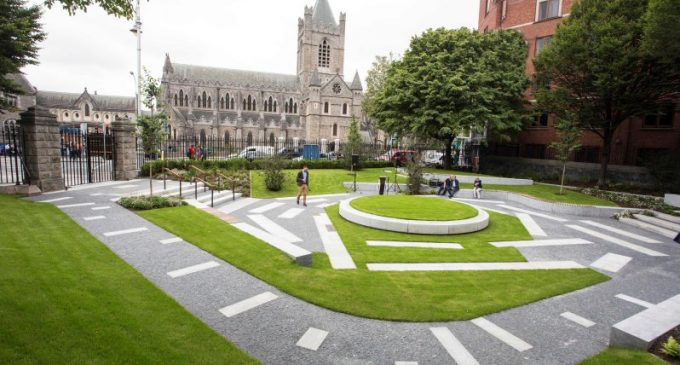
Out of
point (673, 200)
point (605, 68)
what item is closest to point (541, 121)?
point (605, 68)

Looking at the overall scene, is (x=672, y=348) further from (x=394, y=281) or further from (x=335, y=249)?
(x=335, y=249)

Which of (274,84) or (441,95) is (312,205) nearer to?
(441,95)

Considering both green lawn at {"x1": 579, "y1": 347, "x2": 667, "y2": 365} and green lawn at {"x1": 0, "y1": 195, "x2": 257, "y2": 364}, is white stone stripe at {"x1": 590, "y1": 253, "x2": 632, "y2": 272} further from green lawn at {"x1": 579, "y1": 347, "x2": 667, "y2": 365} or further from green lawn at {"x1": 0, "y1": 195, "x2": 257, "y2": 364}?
green lawn at {"x1": 0, "y1": 195, "x2": 257, "y2": 364}

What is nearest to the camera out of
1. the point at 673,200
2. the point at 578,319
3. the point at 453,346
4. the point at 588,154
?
the point at 453,346

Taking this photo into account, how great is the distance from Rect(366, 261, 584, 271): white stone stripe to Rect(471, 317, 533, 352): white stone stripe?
2520 millimetres

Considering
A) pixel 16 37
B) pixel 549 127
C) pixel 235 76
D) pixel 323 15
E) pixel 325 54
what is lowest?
pixel 549 127

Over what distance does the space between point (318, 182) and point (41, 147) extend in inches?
521

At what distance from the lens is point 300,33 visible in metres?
72.2

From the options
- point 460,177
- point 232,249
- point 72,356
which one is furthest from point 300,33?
point 72,356

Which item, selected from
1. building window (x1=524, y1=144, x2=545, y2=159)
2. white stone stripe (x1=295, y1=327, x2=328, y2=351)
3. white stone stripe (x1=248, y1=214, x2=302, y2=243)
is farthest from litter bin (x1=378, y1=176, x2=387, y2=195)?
building window (x1=524, y1=144, x2=545, y2=159)

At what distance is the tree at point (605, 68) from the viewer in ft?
59.2

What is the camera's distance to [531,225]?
13789 mm

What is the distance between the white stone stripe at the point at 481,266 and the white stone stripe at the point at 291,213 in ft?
18.7

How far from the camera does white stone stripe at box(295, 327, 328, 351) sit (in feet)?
17.2
